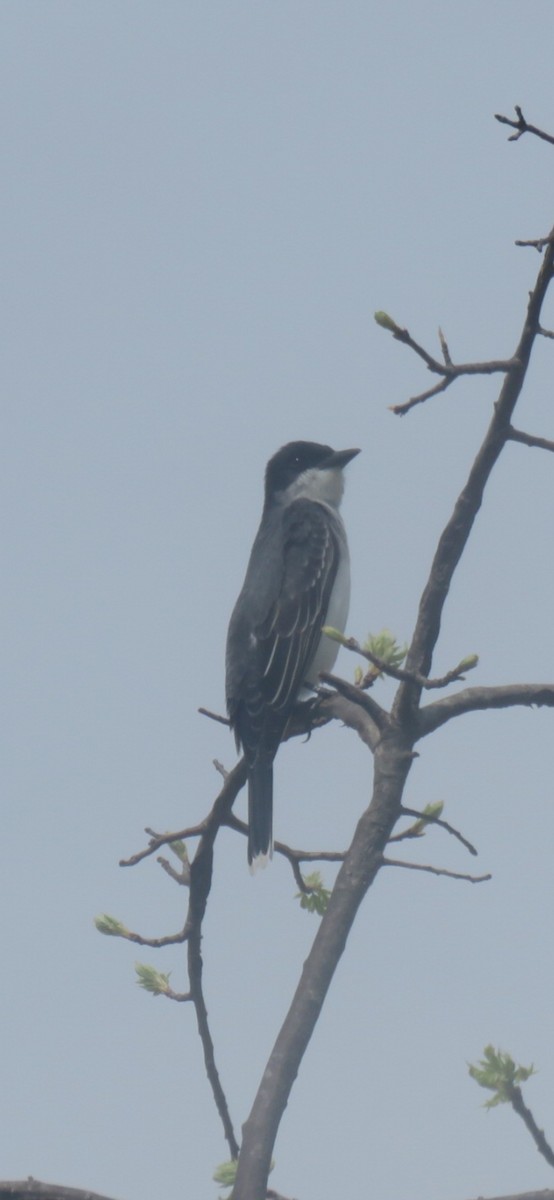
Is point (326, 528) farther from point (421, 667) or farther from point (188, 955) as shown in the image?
point (421, 667)

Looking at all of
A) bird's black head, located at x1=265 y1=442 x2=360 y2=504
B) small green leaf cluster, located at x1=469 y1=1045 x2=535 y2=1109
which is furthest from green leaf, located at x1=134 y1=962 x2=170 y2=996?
bird's black head, located at x1=265 y1=442 x2=360 y2=504

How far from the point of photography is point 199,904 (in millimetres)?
4781

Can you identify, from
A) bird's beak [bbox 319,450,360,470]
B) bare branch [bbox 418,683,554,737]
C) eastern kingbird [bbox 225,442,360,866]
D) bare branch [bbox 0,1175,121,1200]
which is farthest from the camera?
bird's beak [bbox 319,450,360,470]

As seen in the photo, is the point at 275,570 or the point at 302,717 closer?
the point at 302,717

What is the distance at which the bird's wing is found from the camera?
8555 mm

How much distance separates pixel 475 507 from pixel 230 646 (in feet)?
17.8

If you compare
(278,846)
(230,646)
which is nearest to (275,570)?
(230,646)

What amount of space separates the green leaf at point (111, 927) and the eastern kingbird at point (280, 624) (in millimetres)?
2145

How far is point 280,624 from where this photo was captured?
8867 mm

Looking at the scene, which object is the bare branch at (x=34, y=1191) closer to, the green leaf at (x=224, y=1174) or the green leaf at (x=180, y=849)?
the green leaf at (x=224, y=1174)

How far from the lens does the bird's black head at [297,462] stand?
1054 cm

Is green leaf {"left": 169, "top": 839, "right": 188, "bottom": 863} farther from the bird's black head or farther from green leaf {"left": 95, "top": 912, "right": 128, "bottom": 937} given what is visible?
the bird's black head

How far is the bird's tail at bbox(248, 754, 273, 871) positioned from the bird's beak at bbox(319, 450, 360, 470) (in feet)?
9.90

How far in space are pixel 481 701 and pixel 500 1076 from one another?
3.27ft
